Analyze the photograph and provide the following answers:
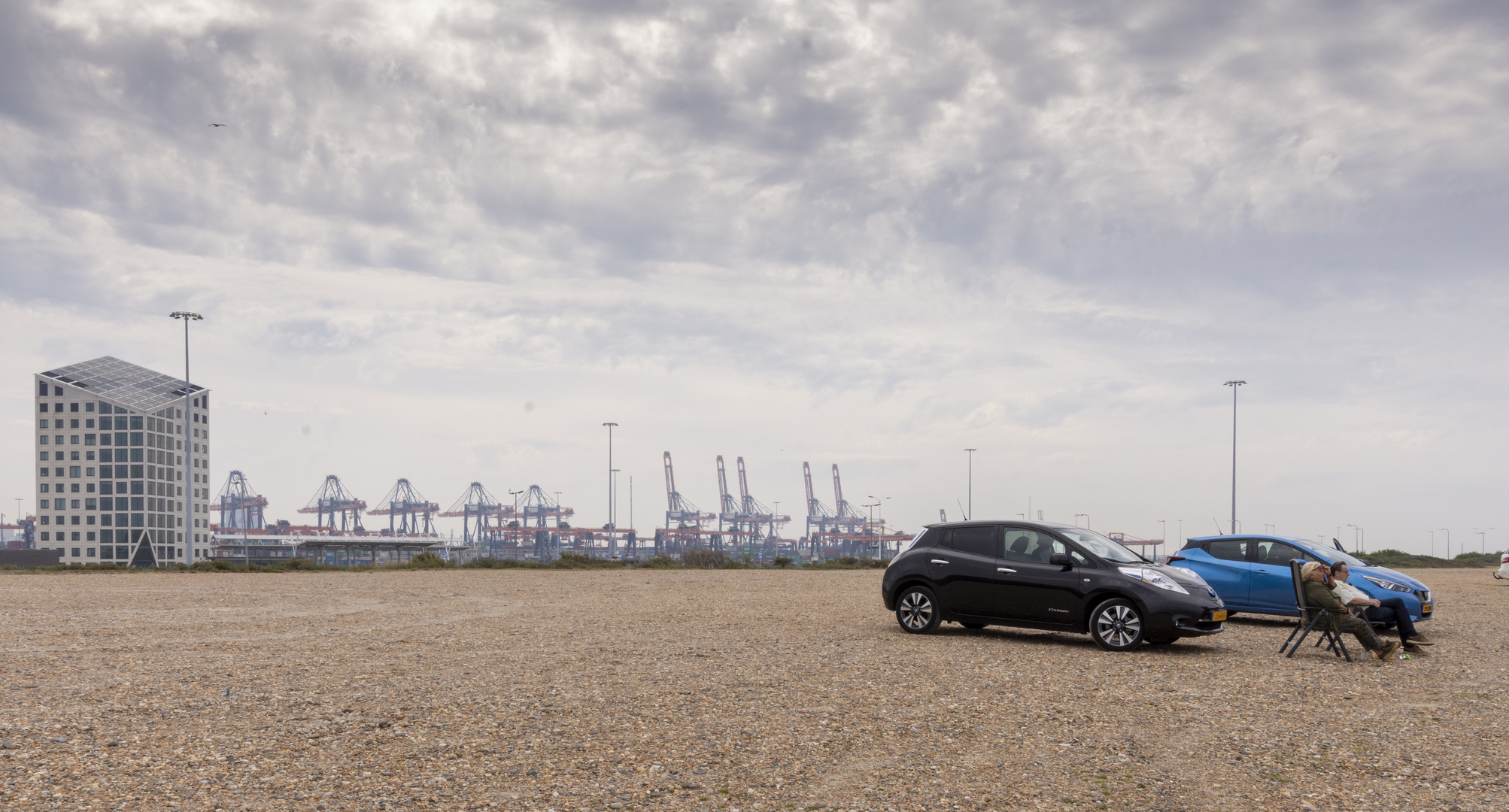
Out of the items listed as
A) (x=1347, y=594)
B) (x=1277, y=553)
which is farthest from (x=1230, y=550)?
(x=1347, y=594)

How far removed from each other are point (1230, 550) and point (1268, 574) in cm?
71

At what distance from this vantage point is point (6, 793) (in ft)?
17.5

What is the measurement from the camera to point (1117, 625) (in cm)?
1117

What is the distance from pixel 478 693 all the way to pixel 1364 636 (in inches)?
346

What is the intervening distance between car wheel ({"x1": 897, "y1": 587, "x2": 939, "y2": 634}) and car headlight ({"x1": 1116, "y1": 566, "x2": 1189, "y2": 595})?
7.44 feet

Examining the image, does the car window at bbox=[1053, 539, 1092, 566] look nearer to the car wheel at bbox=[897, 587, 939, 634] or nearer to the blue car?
the car wheel at bbox=[897, 587, 939, 634]

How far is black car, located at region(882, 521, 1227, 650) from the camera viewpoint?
1106 cm

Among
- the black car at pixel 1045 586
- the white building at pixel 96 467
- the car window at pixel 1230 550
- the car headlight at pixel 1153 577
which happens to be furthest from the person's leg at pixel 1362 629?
the white building at pixel 96 467

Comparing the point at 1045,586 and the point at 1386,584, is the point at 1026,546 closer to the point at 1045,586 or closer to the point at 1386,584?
the point at 1045,586

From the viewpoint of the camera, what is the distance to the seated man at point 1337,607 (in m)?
10.6

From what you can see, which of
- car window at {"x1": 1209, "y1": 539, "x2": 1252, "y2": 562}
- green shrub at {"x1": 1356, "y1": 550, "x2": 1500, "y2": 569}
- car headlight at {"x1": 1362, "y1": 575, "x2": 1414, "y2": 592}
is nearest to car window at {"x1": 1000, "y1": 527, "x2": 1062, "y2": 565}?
car window at {"x1": 1209, "y1": 539, "x2": 1252, "y2": 562}

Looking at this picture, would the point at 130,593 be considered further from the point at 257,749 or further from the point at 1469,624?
the point at 1469,624

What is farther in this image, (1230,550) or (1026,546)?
(1230,550)

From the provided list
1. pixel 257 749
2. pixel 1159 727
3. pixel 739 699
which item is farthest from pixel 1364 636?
pixel 257 749
